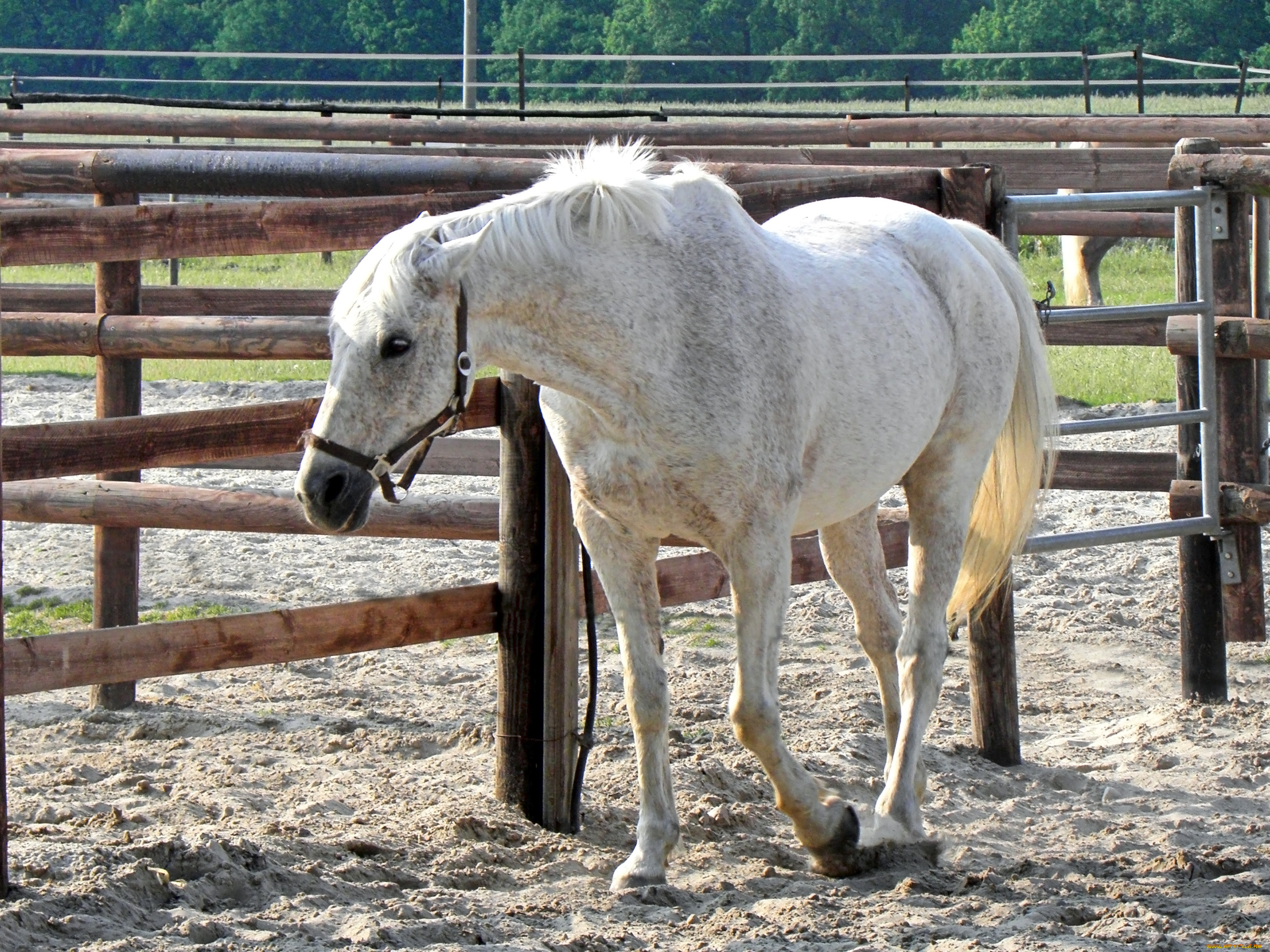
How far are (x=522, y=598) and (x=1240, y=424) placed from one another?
3.01 m

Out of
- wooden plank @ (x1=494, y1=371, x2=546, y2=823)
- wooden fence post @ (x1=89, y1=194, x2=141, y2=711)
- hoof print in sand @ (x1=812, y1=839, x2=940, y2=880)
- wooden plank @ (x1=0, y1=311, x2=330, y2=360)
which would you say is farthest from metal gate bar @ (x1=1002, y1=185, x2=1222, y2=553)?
wooden fence post @ (x1=89, y1=194, x2=141, y2=711)

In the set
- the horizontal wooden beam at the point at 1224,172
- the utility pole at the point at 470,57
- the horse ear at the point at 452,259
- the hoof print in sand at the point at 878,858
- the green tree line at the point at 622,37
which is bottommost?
the hoof print in sand at the point at 878,858

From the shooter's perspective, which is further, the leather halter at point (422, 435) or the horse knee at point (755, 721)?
the horse knee at point (755, 721)

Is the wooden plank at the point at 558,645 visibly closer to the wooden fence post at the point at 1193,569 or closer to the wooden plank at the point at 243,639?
the wooden plank at the point at 243,639

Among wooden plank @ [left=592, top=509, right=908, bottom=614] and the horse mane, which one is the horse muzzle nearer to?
the horse mane

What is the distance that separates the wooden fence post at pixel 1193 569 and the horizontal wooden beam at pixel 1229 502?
0.20 feet

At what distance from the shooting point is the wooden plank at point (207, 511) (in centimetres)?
412

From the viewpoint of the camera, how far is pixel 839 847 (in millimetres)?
3238

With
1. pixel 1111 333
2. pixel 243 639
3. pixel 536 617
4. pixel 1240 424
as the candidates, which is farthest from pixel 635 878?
pixel 1111 333

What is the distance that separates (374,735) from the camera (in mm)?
4199

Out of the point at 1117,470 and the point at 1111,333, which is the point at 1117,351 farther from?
the point at 1117,470

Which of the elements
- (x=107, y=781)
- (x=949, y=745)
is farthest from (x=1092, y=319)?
(x=107, y=781)

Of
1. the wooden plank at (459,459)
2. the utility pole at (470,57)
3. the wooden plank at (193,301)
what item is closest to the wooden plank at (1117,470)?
the wooden plank at (459,459)

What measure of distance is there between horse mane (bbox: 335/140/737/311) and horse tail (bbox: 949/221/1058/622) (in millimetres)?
1283
